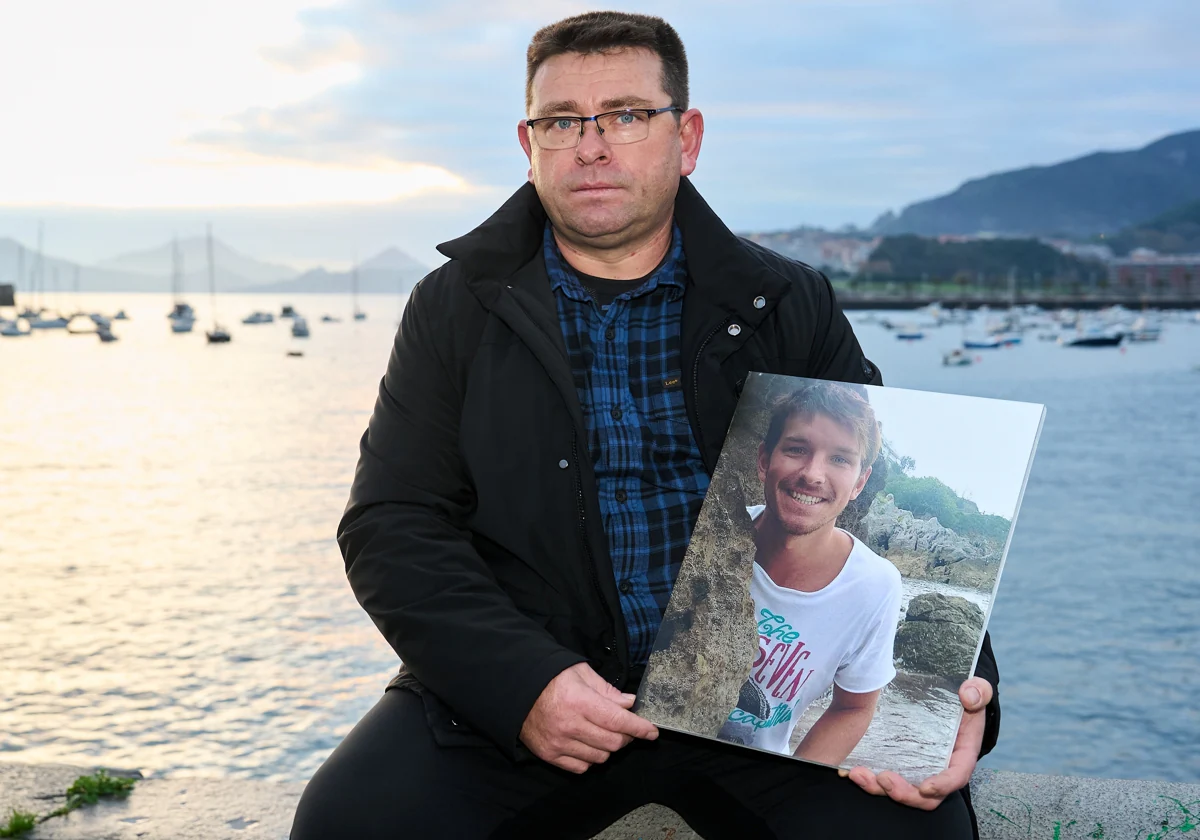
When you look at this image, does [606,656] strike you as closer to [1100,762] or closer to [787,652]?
[787,652]

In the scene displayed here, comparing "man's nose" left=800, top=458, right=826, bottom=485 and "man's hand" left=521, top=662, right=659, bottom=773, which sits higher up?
"man's nose" left=800, top=458, right=826, bottom=485

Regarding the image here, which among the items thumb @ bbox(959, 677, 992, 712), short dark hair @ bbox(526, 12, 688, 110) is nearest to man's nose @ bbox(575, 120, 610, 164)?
short dark hair @ bbox(526, 12, 688, 110)

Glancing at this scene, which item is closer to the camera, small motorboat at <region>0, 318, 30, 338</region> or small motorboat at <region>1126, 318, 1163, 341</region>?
small motorboat at <region>1126, 318, 1163, 341</region>

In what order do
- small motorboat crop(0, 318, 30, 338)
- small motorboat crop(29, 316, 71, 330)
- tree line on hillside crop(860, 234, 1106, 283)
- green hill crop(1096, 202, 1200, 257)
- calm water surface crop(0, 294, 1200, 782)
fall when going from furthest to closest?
1. tree line on hillside crop(860, 234, 1106, 283)
2. green hill crop(1096, 202, 1200, 257)
3. small motorboat crop(29, 316, 71, 330)
4. small motorboat crop(0, 318, 30, 338)
5. calm water surface crop(0, 294, 1200, 782)

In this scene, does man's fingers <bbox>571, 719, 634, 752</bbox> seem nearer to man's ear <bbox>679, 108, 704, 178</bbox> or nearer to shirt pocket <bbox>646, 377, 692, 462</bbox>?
shirt pocket <bbox>646, 377, 692, 462</bbox>

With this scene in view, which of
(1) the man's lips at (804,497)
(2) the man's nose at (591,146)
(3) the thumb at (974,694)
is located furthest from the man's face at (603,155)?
(3) the thumb at (974,694)

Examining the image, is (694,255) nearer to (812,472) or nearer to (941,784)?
(812,472)

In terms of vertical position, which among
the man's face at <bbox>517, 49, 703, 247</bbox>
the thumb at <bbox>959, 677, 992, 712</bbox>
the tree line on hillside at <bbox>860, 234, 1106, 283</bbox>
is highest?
the tree line on hillside at <bbox>860, 234, 1106, 283</bbox>

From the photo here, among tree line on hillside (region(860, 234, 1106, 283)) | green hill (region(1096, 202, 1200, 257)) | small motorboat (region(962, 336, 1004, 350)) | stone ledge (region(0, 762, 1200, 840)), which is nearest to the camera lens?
stone ledge (region(0, 762, 1200, 840))
